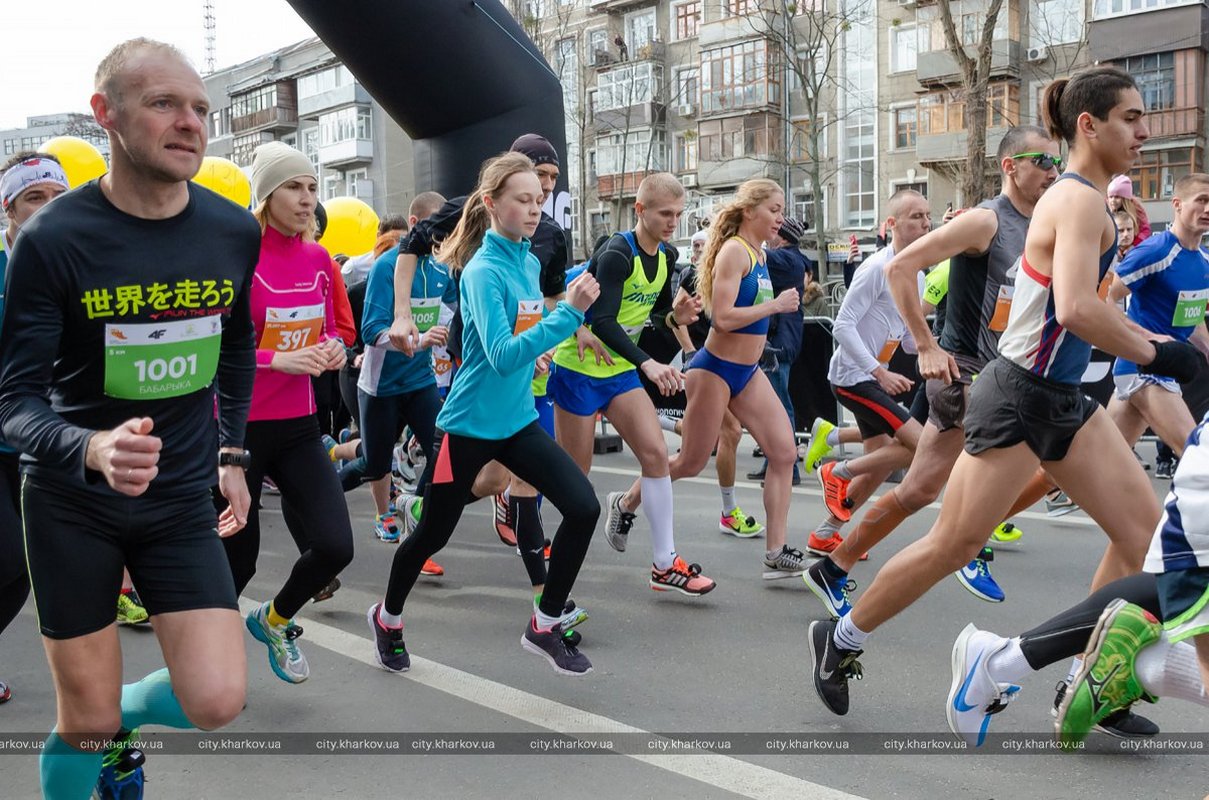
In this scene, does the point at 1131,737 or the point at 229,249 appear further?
the point at 1131,737

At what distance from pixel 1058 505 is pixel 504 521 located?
12.5 ft

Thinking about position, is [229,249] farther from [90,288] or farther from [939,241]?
[939,241]

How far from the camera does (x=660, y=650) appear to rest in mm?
4906

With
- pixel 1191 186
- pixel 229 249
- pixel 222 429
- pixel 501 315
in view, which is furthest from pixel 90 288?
pixel 1191 186

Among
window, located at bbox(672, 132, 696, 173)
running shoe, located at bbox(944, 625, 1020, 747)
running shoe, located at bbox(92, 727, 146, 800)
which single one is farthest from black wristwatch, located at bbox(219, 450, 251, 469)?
window, located at bbox(672, 132, 696, 173)

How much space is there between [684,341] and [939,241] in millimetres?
3368

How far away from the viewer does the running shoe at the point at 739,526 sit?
722cm

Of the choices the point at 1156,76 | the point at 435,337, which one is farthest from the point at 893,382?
the point at 1156,76

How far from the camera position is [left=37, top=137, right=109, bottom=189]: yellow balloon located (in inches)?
372

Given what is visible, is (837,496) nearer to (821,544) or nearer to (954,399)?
(821,544)

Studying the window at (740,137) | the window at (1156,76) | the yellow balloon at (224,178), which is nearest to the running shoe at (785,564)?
the yellow balloon at (224,178)

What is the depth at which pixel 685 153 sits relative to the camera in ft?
168

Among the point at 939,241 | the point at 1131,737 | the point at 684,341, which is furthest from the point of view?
the point at 684,341

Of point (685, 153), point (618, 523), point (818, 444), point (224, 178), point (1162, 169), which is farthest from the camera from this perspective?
point (685, 153)
